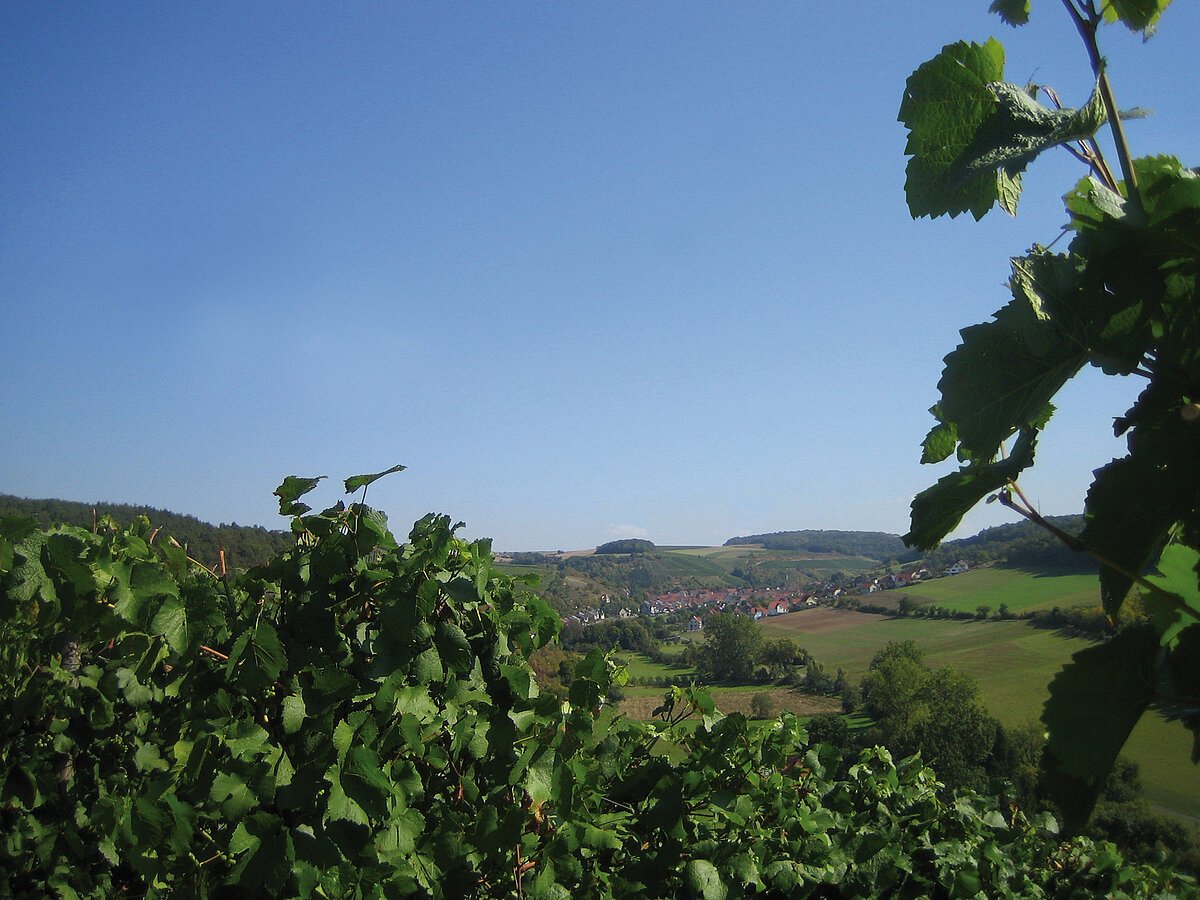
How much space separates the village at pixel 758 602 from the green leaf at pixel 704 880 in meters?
40.9

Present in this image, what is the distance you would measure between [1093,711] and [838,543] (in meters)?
98.3

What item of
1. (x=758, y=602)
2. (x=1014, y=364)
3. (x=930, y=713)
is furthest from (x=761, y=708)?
(x=758, y=602)

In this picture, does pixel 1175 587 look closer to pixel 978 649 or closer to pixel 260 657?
pixel 260 657

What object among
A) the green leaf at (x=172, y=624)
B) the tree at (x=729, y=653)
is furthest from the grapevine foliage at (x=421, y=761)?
the tree at (x=729, y=653)

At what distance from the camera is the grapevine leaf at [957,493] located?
857 mm

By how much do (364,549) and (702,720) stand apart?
138cm

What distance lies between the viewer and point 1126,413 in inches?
32.0

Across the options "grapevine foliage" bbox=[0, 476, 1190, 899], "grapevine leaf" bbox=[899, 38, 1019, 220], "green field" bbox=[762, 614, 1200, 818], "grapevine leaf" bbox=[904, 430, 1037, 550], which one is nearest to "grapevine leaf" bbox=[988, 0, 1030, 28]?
"grapevine leaf" bbox=[899, 38, 1019, 220]

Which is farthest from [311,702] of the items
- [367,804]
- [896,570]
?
[896,570]

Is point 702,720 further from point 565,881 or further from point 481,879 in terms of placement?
point 481,879

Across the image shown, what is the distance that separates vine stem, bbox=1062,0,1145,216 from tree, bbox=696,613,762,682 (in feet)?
94.0

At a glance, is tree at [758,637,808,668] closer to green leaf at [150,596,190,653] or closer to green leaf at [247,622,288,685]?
green leaf at [247,622,288,685]

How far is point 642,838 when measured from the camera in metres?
2.37

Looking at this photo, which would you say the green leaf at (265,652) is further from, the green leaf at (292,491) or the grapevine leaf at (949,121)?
the grapevine leaf at (949,121)
